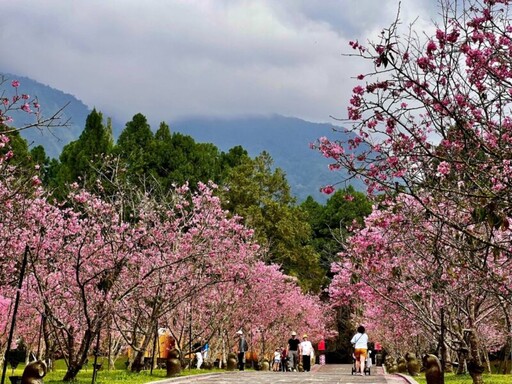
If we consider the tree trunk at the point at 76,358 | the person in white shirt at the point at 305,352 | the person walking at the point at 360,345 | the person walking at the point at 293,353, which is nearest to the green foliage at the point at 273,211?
the person in white shirt at the point at 305,352

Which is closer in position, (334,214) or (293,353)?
(293,353)

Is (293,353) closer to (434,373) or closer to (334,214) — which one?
(434,373)

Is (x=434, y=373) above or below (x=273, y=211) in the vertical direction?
below

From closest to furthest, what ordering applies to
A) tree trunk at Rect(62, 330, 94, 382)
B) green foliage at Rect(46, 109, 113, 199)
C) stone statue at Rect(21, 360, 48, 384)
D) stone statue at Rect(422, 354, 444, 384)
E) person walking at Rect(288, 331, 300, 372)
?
1. stone statue at Rect(21, 360, 48, 384)
2. stone statue at Rect(422, 354, 444, 384)
3. tree trunk at Rect(62, 330, 94, 382)
4. person walking at Rect(288, 331, 300, 372)
5. green foliage at Rect(46, 109, 113, 199)

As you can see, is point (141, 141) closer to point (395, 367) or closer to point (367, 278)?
point (395, 367)

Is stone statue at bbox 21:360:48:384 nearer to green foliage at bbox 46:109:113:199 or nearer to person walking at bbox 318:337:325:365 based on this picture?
person walking at bbox 318:337:325:365

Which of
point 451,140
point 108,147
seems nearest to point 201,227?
point 451,140

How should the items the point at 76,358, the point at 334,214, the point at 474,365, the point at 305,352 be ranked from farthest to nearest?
the point at 334,214 < the point at 305,352 < the point at 76,358 < the point at 474,365

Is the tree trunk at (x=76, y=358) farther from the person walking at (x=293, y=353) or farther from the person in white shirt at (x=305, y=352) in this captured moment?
the person in white shirt at (x=305, y=352)

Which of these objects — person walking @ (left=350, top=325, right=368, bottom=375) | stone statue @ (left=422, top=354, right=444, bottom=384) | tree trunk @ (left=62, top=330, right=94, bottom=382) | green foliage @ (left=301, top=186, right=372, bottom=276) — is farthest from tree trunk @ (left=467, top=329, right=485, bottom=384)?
green foliage @ (left=301, top=186, right=372, bottom=276)

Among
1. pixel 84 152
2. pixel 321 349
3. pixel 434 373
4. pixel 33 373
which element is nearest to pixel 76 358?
pixel 33 373

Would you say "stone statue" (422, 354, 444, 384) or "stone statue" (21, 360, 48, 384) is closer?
"stone statue" (21, 360, 48, 384)

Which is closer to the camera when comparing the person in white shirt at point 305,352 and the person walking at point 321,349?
the person in white shirt at point 305,352

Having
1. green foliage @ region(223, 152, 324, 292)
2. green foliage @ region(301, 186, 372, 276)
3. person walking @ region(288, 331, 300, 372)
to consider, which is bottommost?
person walking @ region(288, 331, 300, 372)
